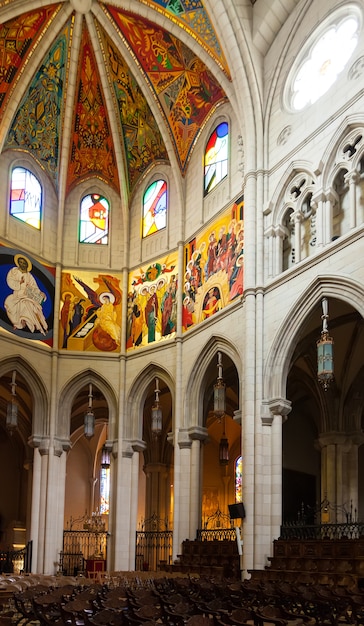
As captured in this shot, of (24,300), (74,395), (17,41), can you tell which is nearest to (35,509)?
(74,395)

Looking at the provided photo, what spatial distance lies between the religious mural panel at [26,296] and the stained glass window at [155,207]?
3745 mm

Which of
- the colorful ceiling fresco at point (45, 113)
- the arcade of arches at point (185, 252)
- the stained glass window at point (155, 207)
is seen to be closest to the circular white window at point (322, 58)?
the arcade of arches at point (185, 252)

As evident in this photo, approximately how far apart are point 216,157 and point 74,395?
910 cm

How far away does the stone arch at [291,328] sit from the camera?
19141 mm

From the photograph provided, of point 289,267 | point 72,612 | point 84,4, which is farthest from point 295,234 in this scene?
point 72,612

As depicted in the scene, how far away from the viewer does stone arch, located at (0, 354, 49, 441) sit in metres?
27.0

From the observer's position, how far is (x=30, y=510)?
90.8ft

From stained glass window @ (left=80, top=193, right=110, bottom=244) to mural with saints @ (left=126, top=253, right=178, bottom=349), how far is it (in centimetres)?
208

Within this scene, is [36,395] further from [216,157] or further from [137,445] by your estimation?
[216,157]

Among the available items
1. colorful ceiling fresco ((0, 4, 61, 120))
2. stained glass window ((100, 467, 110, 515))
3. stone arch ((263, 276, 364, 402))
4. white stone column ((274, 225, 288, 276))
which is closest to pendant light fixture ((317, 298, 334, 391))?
stone arch ((263, 276, 364, 402))

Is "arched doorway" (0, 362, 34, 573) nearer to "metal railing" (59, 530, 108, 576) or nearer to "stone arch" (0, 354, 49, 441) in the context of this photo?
"metal railing" (59, 530, 108, 576)

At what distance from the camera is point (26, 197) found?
95.2 feet

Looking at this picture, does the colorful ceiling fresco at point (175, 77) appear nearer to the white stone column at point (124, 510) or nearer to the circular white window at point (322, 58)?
the circular white window at point (322, 58)

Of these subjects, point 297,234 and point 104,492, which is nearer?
point 297,234
